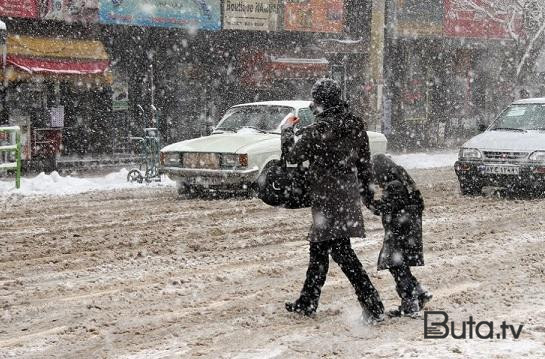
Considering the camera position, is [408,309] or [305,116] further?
[305,116]

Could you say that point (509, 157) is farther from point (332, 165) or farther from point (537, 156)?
point (332, 165)

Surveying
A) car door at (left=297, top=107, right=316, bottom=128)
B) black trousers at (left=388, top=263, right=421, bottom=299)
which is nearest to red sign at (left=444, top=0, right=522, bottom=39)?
car door at (left=297, top=107, right=316, bottom=128)

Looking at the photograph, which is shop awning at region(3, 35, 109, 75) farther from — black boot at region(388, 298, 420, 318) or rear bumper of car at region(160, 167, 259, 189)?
black boot at region(388, 298, 420, 318)

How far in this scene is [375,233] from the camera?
962 cm

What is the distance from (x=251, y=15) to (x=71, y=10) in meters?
5.54

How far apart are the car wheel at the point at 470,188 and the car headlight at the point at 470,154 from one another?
0.41 m

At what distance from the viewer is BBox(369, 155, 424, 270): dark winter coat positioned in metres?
5.74

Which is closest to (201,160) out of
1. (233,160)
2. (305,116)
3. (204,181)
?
(204,181)

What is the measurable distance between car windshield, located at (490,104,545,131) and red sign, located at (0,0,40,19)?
1009 centimetres

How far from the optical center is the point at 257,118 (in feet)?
44.1

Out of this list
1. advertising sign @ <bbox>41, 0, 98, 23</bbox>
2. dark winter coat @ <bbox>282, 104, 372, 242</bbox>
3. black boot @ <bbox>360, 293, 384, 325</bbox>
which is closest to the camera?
dark winter coat @ <bbox>282, 104, 372, 242</bbox>

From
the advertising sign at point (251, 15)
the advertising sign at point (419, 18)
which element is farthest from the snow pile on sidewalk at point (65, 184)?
the advertising sign at point (419, 18)

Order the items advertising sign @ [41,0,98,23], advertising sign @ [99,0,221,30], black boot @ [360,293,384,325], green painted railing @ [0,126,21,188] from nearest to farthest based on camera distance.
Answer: black boot @ [360,293,384,325] < green painted railing @ [0,126,21,188] < advertising sign @ [41,0,98,23] < advertising sign @ [99,0,221,30]

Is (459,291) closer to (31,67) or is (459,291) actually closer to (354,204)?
(354,204)
